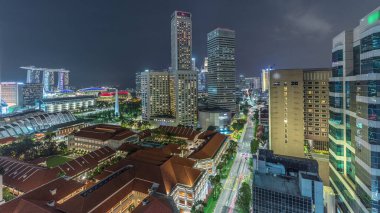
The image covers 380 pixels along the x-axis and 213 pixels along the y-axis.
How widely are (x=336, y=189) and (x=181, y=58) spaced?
10284cm

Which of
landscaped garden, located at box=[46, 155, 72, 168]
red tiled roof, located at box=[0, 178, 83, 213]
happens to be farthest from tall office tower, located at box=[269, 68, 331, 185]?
landscaped garden, located at box=[46, 155, 72, 168]

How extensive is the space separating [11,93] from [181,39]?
14163cm

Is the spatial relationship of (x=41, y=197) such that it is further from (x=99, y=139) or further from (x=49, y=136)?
(x=49, y=136)

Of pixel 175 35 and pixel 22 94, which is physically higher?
pixel 175 35

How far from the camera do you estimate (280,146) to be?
5297 cm

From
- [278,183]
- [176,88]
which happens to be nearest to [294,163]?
[278,183]

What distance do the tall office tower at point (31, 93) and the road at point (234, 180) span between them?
17483cm

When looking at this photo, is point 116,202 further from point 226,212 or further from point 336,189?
point 336,189

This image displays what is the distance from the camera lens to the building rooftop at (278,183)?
22984mm

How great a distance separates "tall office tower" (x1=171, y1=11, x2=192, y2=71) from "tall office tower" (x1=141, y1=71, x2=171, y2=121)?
14.9 meters

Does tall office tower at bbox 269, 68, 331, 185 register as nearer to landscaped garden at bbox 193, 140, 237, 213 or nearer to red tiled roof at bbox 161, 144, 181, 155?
landscaped garden at bbox 193, 140, 237, 213

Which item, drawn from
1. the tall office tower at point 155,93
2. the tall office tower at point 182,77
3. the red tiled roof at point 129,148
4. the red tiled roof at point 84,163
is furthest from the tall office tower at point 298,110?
the tall office tower at point 155,93

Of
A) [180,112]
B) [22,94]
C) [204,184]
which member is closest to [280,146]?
[204,184]

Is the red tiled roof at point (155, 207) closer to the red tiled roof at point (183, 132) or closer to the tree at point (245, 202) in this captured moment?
the tree at point (245, 202)
